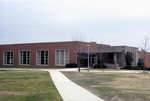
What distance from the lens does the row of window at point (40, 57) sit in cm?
4419

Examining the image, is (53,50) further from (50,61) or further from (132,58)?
(132,58)

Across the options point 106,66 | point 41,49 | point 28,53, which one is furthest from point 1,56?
point 106,66

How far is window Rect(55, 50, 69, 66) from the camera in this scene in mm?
43931

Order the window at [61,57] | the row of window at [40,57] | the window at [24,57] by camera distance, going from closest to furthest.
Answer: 1. the window at [61,57]
2. the row of window at [40,57]
3. the window at [24,57]

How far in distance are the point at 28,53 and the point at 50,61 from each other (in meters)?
6.40

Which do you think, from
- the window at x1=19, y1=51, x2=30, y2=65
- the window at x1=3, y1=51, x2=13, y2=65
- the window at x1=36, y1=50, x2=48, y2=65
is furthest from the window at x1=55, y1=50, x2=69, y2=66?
the window at x1=3, y1=51, x2=13, y2=65

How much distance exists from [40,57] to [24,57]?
464 cm

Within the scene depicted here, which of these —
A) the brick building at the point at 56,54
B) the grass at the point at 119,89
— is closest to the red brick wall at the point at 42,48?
the brick building at the point at 56,54

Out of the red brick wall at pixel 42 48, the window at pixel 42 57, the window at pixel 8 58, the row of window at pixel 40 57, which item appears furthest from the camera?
the window at pixel 8 58

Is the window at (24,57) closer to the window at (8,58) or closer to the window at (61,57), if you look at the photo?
the window at (8,58)

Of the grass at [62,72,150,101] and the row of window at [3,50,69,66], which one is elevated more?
the row of window at [3,50,69,66]

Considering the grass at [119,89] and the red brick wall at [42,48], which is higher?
the red brick wall at [42,48]

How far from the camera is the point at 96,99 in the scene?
945 centimetres

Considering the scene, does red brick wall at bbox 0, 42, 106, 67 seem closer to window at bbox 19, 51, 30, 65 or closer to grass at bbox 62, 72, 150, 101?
window at bbox 19, 51, 30, 65
